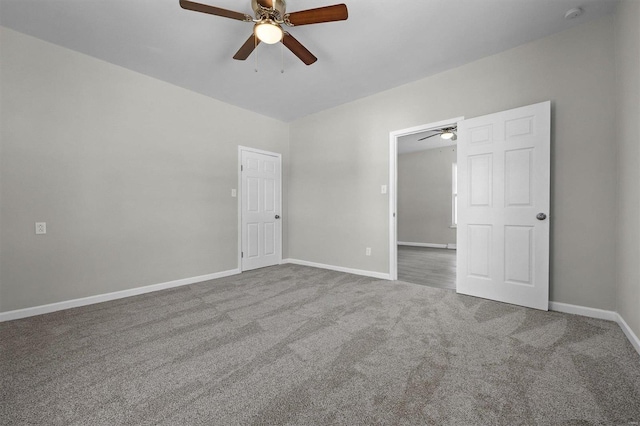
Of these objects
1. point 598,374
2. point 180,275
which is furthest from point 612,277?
point 180,275

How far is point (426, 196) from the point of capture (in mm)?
7820


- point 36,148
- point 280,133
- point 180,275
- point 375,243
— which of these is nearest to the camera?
point 36,148

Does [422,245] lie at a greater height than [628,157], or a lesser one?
lesser

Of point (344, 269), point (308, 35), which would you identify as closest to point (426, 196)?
point (344, 269)

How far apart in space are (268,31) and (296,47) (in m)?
0.33

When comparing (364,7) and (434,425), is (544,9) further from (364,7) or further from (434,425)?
(434,425)

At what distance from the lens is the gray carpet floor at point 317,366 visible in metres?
1.33

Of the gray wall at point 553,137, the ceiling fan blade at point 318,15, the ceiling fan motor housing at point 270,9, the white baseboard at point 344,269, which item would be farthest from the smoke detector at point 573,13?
the white baseboard at point 344,269

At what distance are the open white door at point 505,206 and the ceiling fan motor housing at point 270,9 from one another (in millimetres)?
2351

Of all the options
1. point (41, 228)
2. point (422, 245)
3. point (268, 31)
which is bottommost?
point (422, 245)

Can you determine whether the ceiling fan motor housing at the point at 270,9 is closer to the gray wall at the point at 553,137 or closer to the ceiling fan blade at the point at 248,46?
the ceiling fan blade at the point at 248,46

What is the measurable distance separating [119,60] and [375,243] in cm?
405

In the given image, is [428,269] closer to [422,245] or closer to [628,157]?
[628,157]

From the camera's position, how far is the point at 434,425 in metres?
1.24
